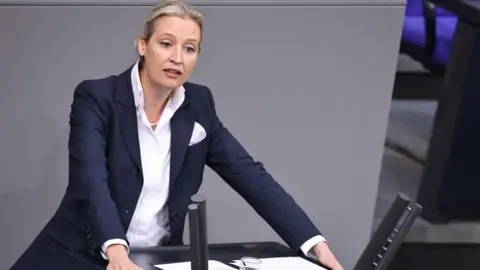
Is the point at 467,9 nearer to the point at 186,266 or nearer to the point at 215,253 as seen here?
the point at 215,253

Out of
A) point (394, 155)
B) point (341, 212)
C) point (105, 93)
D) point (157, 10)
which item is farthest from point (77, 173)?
point (394, 155)

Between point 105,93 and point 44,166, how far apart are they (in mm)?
801

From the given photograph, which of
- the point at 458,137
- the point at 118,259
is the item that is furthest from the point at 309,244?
the point at 458,137

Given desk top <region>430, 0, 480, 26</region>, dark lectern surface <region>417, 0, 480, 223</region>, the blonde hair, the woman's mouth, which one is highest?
the blonde hair

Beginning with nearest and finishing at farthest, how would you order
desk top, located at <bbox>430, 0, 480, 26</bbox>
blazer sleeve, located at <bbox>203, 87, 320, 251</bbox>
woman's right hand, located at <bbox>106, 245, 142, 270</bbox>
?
woman's right hand, located at <bbox>106, 245, 142, 270</bbox> → blazer sleeve, located at <bbox>203, 87, 320, 251</bbox> → desk top, located at <bbox>430, 0, 480, 26</bbox>

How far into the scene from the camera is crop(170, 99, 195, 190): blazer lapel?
6.59 ft

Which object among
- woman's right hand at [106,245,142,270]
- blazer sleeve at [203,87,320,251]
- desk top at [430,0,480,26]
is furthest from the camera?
desk top at [430,0,480,26]

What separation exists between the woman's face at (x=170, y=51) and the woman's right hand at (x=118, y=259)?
37 centimetres

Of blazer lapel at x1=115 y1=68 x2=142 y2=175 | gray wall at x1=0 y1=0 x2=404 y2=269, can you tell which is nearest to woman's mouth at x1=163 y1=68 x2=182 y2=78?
blazer lapel at x1=115 y1=68 x2=142 y2=175

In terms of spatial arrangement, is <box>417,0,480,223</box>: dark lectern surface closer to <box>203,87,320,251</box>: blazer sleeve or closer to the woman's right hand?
<box>203,87,320,251</box>: blazer sleeve

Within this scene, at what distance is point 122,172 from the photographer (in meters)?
1.97

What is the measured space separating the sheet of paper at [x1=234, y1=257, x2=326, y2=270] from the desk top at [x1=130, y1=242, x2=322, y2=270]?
0.13 feet

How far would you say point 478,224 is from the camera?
3.85m

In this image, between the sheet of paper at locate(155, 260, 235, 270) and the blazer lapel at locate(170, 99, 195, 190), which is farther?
the blazer lapel at locate(170, 99, 195, 190)
